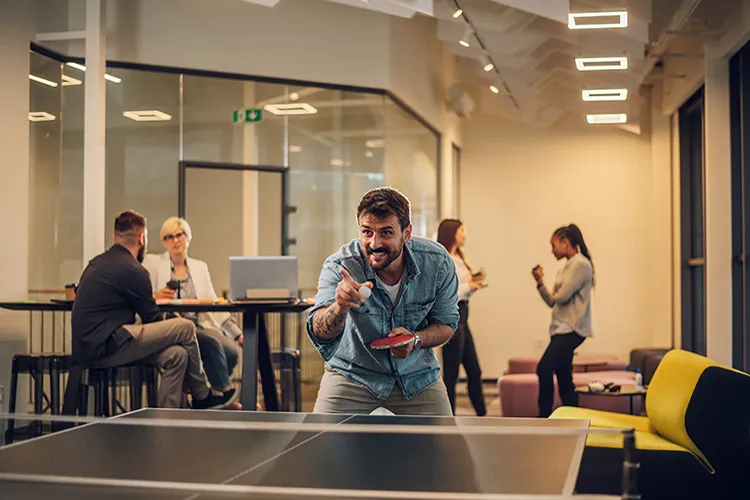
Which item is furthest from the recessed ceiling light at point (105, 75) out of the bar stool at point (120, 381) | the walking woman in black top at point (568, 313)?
the walking woman in black top at point (568, 313)

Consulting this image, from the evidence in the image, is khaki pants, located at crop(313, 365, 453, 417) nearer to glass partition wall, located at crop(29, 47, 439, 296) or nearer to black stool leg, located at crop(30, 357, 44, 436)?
black stool leg, located at crop(30, 357, 44, 436)

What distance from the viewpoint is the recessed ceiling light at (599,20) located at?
22.6ft

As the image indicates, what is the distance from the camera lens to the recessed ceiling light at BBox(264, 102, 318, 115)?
28.4 ft

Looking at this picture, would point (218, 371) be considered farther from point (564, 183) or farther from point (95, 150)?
point (564, 183)

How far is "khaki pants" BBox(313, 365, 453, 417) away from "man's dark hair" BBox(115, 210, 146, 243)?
8.99 feet

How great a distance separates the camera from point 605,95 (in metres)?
9.84

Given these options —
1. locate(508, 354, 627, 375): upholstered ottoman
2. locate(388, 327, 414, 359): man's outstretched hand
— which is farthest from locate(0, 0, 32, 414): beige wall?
locate(508, 354, 627, 375): upholstered ottoman

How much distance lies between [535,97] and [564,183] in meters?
1.91

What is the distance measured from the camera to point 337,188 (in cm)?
897

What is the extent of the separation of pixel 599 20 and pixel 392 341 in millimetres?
4715

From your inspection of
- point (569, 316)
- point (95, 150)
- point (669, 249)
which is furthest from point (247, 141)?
point (669, 249)

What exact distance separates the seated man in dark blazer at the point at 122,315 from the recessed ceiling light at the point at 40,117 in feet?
6.35

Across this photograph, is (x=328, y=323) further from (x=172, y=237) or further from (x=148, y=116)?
(x=148, y=116)

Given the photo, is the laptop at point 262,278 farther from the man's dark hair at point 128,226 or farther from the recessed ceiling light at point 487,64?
the recessed ceiling light at point 487,64
